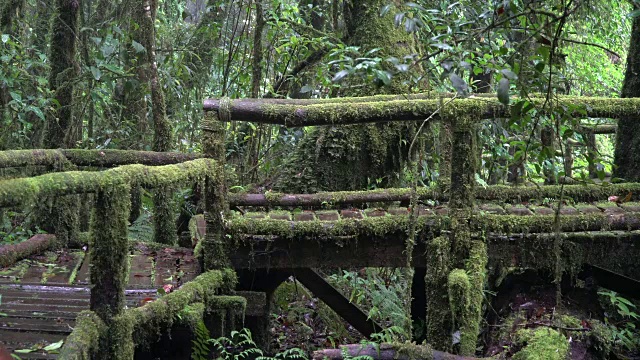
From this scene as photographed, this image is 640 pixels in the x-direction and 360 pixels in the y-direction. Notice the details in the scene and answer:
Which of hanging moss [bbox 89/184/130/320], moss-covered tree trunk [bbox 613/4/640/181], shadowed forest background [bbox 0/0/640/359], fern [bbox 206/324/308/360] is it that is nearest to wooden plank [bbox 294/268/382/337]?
shadowed forest background [bbox 0/0/640/359]

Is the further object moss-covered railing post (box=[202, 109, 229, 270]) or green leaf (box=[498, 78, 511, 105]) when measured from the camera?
moss-covered railing post (box=[202, 109, 229, 270])

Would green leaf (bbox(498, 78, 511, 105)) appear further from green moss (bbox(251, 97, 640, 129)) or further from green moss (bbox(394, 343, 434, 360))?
green moss (bbox(251, 97, 640, 129))

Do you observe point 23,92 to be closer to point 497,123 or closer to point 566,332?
point 497,123

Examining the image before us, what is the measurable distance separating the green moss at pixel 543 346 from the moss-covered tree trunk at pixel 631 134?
2916mm

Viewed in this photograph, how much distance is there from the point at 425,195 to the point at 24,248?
319cm

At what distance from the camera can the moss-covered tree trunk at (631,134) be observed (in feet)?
19.0

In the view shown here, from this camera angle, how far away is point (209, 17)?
31.8 ft

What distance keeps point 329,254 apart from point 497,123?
3.13 meters

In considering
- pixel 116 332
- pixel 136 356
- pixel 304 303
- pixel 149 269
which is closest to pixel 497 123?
pixel 304 303

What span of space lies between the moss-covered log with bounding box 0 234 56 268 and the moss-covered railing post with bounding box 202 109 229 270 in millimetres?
1525

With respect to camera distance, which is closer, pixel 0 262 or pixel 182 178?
pixel 182 178

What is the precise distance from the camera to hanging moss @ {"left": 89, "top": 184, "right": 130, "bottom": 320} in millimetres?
2738

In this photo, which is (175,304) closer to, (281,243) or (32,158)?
(281,243)

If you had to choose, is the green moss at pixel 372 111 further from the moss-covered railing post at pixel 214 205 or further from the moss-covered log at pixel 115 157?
the moss-covered log at pixel 115 157
